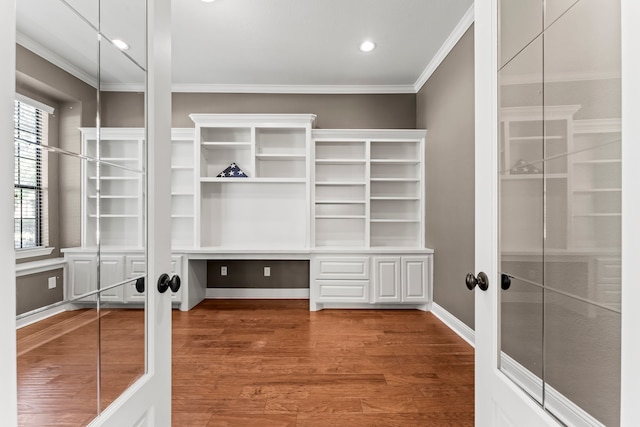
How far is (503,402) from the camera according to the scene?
102cm

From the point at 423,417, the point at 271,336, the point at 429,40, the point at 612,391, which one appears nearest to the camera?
the point at 612,391

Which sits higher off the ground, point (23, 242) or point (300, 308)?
point (23, 242)

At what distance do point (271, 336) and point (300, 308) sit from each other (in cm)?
105

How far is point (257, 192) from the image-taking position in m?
4.58

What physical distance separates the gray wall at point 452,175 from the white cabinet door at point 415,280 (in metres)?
0.13

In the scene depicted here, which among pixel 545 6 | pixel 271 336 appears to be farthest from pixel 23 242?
pixel 271 336

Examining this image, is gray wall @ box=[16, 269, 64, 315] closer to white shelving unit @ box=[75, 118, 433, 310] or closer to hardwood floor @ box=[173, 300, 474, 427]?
hardwood floor @ box=[173, 300, 474, 427]

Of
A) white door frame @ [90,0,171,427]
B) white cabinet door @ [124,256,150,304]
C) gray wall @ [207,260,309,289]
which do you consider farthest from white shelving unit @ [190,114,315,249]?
white cabinet door @ [124,256,150,304]

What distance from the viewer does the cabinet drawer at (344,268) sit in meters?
4.10

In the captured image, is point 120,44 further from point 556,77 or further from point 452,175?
point 452,175

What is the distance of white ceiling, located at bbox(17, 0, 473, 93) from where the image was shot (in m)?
2.94

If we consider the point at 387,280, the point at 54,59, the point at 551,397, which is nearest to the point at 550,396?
the point at 551,397

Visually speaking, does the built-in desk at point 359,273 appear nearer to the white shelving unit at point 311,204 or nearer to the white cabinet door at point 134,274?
the white shelving unit at point 311,204

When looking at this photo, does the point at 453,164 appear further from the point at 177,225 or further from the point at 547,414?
the point at 177,225
